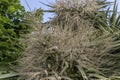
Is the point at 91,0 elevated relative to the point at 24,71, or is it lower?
elevated

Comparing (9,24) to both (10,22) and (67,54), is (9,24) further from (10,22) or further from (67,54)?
(67,54)

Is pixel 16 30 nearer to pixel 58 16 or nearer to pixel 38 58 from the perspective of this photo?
pixel 58 16

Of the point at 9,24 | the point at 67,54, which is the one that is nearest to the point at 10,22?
the point at 9,24

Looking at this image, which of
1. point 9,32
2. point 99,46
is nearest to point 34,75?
point 99,46

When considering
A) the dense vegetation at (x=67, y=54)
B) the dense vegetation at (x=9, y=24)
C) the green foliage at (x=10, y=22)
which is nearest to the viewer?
the dense vegetation at (x=67, y=54)

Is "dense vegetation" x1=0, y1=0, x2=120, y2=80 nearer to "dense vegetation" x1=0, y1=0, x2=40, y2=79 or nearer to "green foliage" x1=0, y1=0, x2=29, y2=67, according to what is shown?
"dense vegetation" x1=0, y1=0, x2=40, y2=79

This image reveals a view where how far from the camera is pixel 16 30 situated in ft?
33.7

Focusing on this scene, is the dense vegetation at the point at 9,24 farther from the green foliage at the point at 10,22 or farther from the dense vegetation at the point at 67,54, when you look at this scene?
the dense vegetation at the point at 67,54

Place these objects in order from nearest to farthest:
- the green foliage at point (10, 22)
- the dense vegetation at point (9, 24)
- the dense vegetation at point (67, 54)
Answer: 1. the dense vegetation at point (67, 54)
2. the dense vegetation at point (9, 24)
3. the green foliage at point (10, 22)

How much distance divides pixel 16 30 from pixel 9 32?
1.07 ft

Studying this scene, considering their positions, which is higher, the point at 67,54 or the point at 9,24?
the point at 67,54

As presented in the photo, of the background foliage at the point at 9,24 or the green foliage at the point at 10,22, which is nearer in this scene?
the background foliage at the point at 9,24

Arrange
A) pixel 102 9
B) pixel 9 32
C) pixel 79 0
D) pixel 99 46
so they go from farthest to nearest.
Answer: pixel 9 32, pixel 102 9, pixel 79 0, pixel 99 46

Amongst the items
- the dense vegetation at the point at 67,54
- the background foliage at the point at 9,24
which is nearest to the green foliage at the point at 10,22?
the background foliage at the point at 9,24
